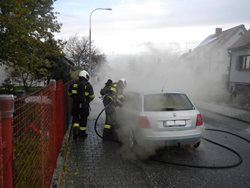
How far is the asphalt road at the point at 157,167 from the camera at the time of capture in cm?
480

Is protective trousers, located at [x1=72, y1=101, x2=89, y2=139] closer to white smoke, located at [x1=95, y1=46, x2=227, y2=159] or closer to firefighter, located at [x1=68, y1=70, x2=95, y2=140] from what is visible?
firefighter, located at [x1=68, y1=70, x2=95, y2=140]

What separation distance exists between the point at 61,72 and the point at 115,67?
3369 mm

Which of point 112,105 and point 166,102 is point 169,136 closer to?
point 166,102

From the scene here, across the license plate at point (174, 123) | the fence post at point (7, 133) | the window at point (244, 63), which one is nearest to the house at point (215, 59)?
the window at point (244, 63)

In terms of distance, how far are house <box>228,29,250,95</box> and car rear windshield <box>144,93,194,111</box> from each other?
616 inches

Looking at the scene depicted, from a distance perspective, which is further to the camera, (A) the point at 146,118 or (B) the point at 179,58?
(B) the point at 179,58

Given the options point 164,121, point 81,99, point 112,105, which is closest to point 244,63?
point 112,105

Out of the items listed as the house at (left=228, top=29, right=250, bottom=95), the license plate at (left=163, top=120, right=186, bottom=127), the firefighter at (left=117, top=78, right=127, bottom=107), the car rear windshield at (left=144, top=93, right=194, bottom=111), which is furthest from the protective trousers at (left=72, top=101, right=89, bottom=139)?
the house at (left=228, top=29, right=250, bottom=95)

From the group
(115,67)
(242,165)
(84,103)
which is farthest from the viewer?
(115,67)

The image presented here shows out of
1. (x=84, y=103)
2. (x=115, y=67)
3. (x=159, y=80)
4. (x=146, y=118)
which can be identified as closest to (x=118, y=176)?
(x=146, y=118)

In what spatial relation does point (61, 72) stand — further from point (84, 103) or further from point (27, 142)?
point (27, 142)

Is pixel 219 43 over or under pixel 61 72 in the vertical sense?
over

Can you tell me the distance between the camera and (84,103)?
7641 millimetres

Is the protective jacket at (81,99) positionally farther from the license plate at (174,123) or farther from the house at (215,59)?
the house at (215,59)
